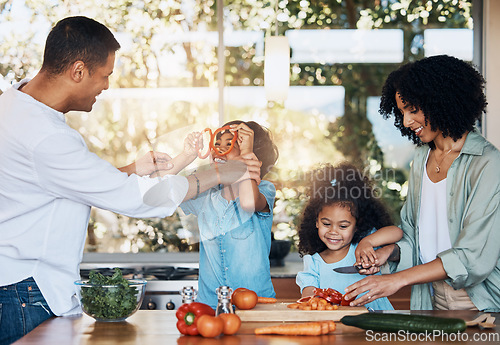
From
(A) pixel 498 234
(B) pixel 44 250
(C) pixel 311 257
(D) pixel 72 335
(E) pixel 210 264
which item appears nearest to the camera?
(D) pixel 72 335

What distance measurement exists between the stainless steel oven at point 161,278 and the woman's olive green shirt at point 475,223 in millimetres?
1384

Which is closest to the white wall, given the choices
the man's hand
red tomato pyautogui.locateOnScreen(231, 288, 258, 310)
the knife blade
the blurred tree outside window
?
the blurred tree outside window

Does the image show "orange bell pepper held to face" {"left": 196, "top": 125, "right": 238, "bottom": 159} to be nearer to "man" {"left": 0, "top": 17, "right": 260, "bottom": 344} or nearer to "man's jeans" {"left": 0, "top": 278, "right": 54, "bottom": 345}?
"man" {"left": 0, "top": 17, "right": 260, "bottom": 344}

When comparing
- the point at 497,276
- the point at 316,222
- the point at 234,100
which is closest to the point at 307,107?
the point at 234,100

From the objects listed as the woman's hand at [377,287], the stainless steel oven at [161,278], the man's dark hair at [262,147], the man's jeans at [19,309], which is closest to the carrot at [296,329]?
the woman's hand at [377,287]

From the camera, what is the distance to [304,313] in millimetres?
1817

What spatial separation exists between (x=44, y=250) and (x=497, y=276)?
1376 mm

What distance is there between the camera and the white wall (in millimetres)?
3475

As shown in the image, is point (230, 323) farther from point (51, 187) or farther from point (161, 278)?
point (161, 278)

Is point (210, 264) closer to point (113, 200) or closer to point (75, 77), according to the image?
point (113, 200)

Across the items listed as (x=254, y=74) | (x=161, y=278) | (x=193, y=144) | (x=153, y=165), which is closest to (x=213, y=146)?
(x=193, y=144)

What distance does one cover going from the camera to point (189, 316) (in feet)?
5.44

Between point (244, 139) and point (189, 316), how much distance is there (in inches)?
29.5

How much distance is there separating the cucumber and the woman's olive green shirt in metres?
0.28
